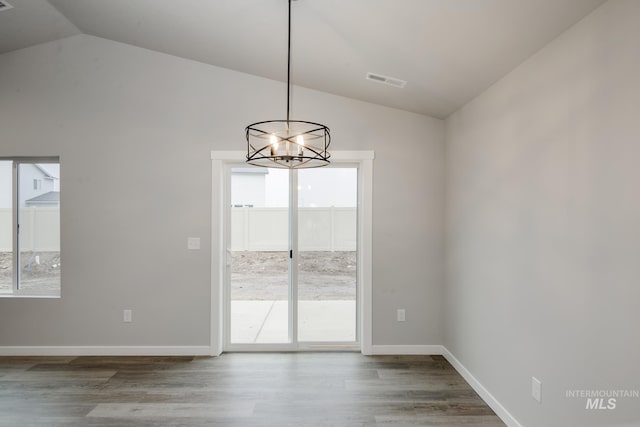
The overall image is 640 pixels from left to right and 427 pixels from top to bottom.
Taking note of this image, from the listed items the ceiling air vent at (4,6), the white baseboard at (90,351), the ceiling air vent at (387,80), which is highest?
the ceiling air vent at (4,6)

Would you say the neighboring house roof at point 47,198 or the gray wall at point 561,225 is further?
the neighboring house roof at point 47,198

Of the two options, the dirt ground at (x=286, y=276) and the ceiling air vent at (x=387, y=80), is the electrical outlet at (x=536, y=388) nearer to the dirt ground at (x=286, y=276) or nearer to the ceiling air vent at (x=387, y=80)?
the dirt ground at (x=286, y=276)

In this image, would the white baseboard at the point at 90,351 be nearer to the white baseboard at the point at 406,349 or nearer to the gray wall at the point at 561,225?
the white baseboard at the point at 406,349

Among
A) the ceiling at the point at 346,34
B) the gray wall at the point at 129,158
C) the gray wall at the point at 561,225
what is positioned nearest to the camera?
the gray wall at the point at 561,225

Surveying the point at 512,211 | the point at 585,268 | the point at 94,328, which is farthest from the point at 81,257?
the point at 585,268

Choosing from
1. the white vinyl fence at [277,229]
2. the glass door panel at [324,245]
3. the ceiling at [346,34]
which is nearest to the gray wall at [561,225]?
the ceiling at [346,34]

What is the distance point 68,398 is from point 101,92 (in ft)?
9.25

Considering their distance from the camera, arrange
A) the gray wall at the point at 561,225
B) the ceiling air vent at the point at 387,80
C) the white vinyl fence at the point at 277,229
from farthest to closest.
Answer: the white vinyl fence at the point at 277,229
the ceiling air vent at the point at 387,80
the gray wall at the point at 561,225

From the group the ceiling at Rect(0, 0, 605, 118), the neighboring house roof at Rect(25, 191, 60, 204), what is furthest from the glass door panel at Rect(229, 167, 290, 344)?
the neighboring house roof at Rect(25, 191, 60, 204)

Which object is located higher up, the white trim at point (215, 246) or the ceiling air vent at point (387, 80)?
the ceiling air vent at point (387, 80)

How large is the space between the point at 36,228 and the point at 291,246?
8.83ft

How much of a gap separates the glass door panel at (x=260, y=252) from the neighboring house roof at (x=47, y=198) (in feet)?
6.01

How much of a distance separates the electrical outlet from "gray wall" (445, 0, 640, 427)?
4cm

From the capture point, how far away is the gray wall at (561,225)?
5.15 ft
